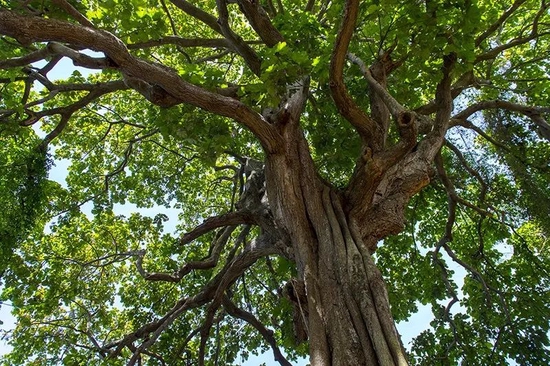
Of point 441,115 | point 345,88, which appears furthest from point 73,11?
point 441,115

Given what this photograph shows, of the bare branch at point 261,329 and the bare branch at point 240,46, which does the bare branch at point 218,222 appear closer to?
the bare branch at point 261,329

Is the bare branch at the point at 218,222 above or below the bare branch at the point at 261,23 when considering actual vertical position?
below

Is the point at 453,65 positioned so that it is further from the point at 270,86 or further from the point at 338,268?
the point at 338,268

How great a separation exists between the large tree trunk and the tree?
0.06ft

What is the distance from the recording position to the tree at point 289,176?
3.65 m

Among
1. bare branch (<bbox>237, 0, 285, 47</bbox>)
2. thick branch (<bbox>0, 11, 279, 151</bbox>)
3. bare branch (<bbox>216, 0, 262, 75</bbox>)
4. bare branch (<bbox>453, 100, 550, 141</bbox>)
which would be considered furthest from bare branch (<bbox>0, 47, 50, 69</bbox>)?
bare branch (<bbox>453, 100, 550, 141</bbox>)

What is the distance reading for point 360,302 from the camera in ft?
10.9

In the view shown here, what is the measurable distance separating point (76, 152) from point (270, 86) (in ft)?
22.3

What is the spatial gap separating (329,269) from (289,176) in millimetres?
1114

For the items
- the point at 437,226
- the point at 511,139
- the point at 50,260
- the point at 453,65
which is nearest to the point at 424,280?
the point at 437,226

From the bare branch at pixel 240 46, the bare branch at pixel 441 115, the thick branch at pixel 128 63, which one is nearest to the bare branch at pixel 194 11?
the bare branch at pixel 240 46

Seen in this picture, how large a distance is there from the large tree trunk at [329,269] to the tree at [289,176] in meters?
0.02

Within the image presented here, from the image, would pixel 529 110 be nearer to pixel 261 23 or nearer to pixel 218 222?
pixel 261 23

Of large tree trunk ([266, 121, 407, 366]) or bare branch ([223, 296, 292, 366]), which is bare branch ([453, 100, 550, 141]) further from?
bare branch ([223, 296, 292, 366])
